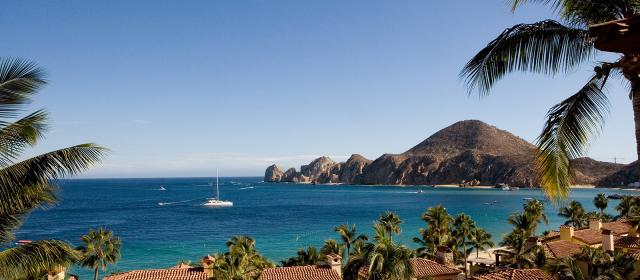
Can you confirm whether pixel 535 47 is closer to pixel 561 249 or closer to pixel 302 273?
pixel 302 273

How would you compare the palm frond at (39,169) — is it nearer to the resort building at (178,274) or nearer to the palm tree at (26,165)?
the palm tree at (26,165)

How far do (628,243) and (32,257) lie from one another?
42.5 metres

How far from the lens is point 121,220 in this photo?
11981 centimetres

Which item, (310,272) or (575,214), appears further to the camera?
(575,214)

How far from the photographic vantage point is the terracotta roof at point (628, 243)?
3712cm

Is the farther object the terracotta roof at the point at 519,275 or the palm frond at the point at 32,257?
the terracotta roof at the point at 519,275

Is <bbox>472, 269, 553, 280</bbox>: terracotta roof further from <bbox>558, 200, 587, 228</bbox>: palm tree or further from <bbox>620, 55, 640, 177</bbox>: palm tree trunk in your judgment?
<bbox>558, 200, 587, 228</bbox>: palm tree

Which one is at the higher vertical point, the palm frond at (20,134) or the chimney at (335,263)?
the palm frond at (20,134)

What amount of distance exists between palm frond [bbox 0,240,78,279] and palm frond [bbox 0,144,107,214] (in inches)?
42.9

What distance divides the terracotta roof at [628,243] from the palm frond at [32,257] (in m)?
40.8

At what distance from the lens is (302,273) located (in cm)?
3275

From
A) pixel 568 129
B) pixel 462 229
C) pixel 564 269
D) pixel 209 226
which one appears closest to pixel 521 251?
pixel 462 229

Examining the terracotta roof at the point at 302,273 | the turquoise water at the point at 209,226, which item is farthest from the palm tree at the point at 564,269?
the turquoise water at the point at 209,226

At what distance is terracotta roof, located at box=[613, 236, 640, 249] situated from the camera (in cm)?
3712
